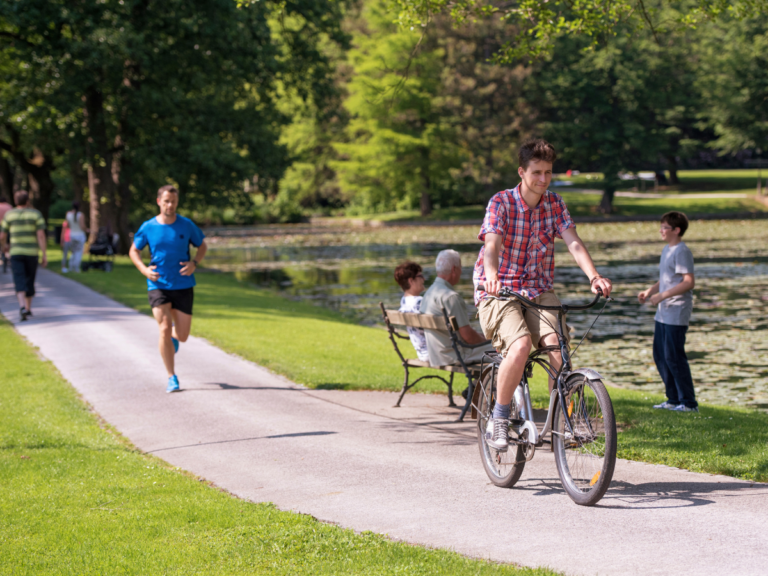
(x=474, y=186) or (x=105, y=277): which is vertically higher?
(x=474, y=186)

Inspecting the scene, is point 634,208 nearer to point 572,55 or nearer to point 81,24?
point 572,55

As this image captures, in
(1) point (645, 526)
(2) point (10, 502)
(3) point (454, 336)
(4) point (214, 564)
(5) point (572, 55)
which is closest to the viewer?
(4) point (214, 564)

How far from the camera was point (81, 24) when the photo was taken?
2412 centimetres

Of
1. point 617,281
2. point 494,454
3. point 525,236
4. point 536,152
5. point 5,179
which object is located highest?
point 5,179

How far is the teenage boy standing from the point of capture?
830 centimetres

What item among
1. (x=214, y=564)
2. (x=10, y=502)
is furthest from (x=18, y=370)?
(x=214, y=564)

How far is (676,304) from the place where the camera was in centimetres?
839

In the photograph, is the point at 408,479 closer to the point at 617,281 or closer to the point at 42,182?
the point at 617,281

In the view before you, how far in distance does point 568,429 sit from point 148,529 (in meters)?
2.49

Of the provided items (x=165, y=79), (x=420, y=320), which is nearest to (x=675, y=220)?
(x=420, y=320)

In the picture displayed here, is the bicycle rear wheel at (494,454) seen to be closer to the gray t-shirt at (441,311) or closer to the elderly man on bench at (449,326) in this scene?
the elderly man on bench at (449,326)

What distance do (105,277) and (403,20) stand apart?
15581 millimetres

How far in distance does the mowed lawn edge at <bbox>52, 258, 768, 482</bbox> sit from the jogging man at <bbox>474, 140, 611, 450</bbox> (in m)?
1.63

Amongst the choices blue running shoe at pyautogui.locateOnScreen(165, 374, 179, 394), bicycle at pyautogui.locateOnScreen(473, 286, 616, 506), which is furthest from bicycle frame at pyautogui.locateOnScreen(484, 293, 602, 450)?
blue running shoe at pyautogui.locateOnScreen(165, 374, 179, 394)
